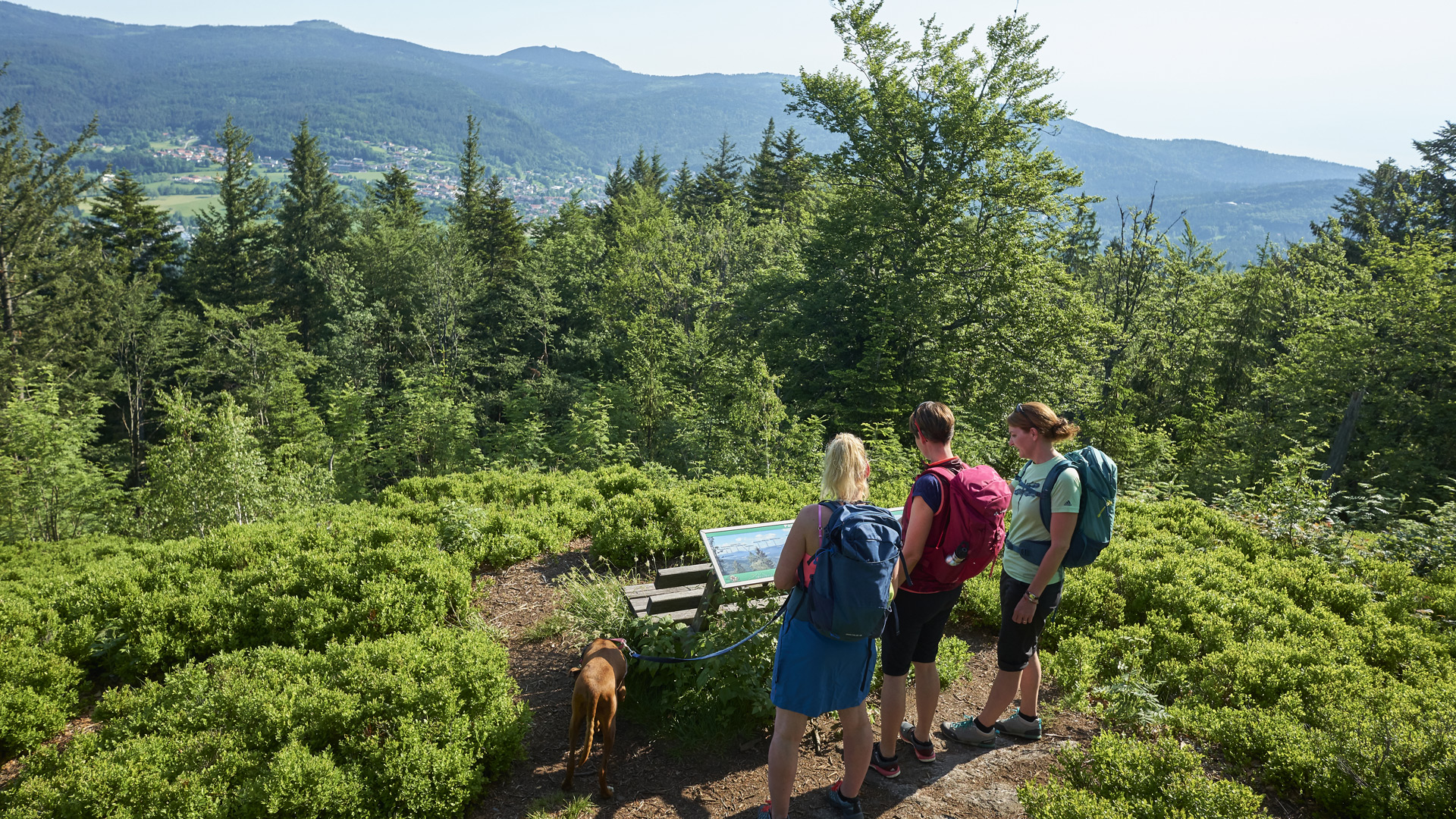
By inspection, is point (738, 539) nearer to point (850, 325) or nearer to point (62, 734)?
point (62, 734)

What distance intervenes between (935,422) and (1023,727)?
2.28 m

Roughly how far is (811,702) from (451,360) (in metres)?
32.3

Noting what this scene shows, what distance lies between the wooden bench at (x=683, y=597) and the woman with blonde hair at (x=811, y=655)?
933 millimetres

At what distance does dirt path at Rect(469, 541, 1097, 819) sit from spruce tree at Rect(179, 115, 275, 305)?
40614 mm

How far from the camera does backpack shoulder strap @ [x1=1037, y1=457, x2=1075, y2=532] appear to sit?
11.7ft

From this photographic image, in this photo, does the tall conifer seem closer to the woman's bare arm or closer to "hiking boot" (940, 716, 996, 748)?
"hiking boot" (940, 716, 996, 748)

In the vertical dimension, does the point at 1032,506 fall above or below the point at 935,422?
below

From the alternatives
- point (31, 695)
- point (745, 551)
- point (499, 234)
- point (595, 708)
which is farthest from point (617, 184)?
point (595, 708)

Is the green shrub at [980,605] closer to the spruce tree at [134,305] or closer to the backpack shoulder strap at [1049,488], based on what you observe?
the backpack shoulder strap at [1049,488]

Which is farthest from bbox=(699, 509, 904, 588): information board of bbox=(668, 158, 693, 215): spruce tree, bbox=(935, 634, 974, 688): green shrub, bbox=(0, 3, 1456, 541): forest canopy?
bbox=(668, 158, 693, 215): spruce tree

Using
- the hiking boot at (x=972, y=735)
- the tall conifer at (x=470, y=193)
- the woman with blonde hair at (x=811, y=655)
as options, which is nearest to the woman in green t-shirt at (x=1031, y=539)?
the hiking boot at (x=972, y=735)

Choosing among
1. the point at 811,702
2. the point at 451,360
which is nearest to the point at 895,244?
the point at 811,702

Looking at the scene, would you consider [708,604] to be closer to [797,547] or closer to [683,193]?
[797,547]

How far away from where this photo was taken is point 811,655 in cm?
311
